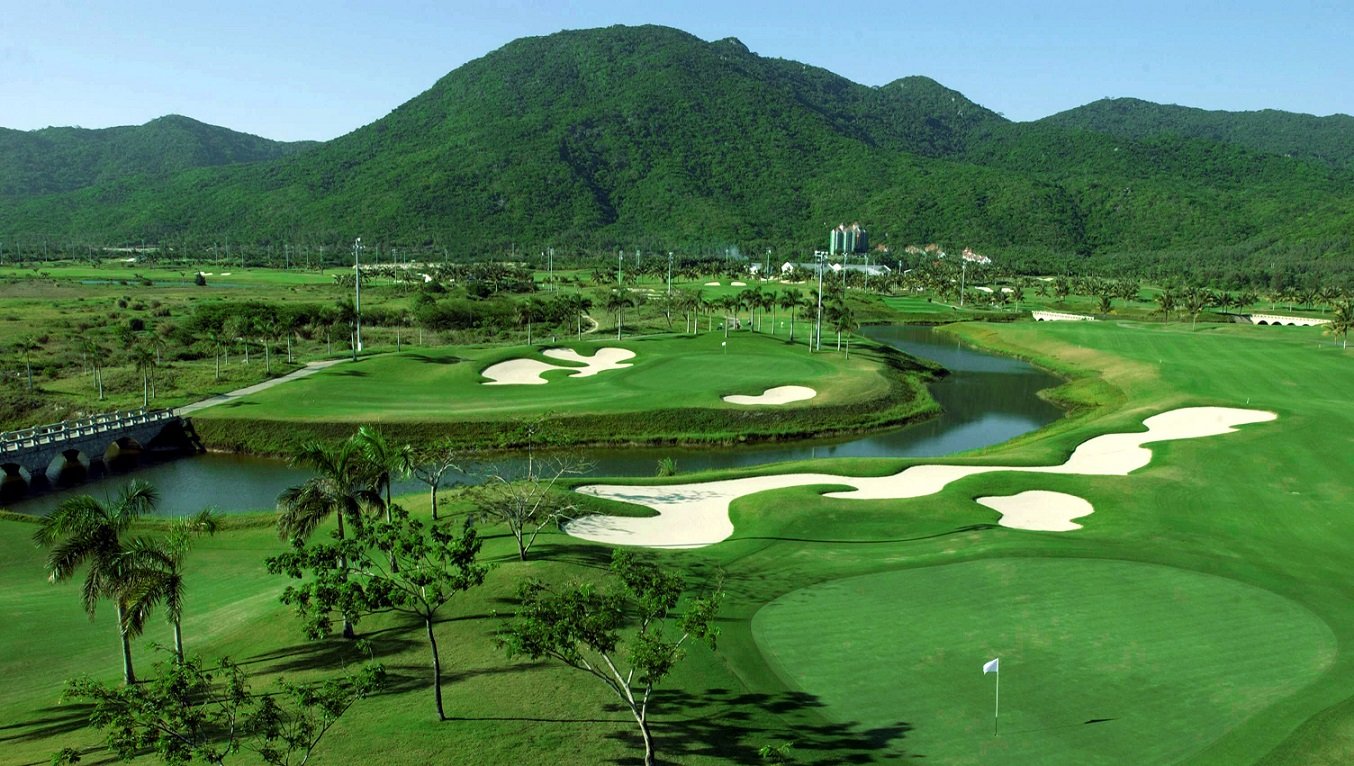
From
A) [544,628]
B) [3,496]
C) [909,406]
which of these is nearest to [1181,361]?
[909,406]

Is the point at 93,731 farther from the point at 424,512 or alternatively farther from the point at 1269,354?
the point at 1269,354

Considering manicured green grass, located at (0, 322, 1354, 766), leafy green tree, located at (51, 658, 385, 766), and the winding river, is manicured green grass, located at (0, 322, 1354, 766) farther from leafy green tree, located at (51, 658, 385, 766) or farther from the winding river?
the winding river

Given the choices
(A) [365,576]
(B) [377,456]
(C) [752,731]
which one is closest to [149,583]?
(A) [365,576]

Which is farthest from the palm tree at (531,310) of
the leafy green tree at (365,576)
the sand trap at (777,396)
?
the leafy green tree at (365,576)

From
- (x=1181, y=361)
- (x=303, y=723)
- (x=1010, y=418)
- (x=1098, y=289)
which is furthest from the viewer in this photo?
(x=1098, y=289)

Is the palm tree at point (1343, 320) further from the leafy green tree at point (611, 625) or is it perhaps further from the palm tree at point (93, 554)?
the palm tree at point (93, 554)
